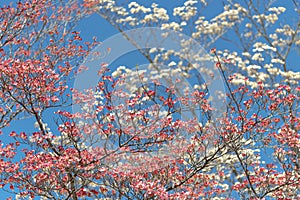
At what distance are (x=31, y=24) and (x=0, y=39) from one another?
2.53 ft

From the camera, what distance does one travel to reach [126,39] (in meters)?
8.39

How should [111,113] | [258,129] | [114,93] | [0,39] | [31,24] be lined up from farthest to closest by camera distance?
[31,24], [0,39], [258,129], [114,93], [111,113]

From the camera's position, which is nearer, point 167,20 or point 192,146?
point 192,146

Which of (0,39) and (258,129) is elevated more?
(0,39)

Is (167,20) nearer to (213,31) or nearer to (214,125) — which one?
(213,31)

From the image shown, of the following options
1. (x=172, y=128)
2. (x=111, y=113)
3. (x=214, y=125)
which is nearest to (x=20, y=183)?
(x=111, y=113)

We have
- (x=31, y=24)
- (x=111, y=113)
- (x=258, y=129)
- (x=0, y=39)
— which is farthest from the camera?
(x=31, y=24)

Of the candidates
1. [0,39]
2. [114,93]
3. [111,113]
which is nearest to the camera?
[111,113]

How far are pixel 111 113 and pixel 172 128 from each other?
831 millimetres

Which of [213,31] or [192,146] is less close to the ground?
[213,31]

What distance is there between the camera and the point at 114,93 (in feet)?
17.2

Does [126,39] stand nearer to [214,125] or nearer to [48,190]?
[214,125]

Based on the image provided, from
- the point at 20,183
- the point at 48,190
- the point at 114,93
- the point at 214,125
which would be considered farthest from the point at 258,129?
the point at 20,183

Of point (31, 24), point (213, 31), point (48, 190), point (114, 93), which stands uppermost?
point (213, 31)
